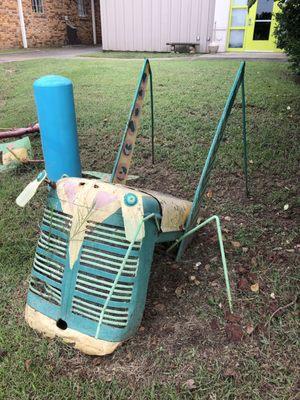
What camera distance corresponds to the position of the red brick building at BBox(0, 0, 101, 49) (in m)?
15.3

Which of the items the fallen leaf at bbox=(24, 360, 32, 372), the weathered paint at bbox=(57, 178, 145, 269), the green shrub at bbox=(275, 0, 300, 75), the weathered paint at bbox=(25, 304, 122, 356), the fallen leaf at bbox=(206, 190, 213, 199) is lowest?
the fallen leaf at bbox=(24, 360, 32, 372)

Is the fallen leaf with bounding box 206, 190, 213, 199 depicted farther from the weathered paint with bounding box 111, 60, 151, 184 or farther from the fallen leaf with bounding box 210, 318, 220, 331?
the fallen leaf with bounding box 210, 318, 220, 331

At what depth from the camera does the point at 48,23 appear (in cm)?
1727

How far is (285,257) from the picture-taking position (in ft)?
7.97

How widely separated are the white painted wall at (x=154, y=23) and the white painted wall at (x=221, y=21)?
0.17 m

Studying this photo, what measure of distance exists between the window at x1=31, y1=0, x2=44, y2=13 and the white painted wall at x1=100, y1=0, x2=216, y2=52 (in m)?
4.58

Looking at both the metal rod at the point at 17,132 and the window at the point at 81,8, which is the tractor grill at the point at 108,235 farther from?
the window at the point at 81,8

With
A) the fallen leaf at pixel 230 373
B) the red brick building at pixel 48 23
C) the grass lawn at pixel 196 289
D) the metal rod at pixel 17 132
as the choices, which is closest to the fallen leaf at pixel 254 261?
the grass lawn at pixel 196 289

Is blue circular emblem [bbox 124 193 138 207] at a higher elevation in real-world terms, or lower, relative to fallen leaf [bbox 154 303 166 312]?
higher

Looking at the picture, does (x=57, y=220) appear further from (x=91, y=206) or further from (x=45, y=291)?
(x=45, y=291)

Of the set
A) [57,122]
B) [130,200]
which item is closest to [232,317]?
[130,200]

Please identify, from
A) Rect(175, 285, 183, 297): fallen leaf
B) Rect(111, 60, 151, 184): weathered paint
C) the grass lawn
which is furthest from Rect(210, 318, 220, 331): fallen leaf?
Rect(111, 60, 151, 184): weathered paint

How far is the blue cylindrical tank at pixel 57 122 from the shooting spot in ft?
8.44

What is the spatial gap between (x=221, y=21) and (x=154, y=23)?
2.43 m
